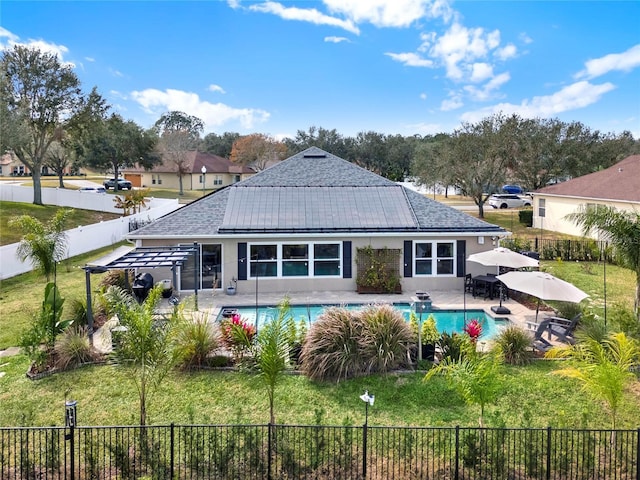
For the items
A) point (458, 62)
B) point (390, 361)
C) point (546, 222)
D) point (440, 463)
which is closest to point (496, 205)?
point (546, 222)

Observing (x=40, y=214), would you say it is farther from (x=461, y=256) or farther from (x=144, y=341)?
(x=144, y=341)

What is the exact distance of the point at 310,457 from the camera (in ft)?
22.6

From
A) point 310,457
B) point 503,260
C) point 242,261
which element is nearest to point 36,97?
point 242,261

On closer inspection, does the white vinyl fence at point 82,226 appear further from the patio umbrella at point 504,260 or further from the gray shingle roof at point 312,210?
the patio umbrella at point 504,260

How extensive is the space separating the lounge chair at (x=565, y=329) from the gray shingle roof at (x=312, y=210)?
6112 mm

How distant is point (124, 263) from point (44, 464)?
7.11 m

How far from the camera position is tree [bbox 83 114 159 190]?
5172cm

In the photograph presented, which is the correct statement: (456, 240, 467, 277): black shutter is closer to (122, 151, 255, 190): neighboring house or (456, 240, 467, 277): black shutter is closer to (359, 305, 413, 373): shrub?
(359, 305, 413, 373): shrub

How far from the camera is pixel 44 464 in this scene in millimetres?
6797

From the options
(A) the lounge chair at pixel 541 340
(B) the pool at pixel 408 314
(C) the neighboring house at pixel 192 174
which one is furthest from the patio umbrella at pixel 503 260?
(C) the neighboring house at pixel 192 174

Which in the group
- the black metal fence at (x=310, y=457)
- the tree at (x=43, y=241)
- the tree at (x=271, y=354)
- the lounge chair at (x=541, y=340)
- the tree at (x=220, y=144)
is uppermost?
the tree at (x=220, y=144)

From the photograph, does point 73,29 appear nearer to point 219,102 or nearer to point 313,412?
point 313,412

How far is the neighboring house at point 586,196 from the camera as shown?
94.0 ft

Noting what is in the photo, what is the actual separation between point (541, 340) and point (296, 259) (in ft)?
29.7
